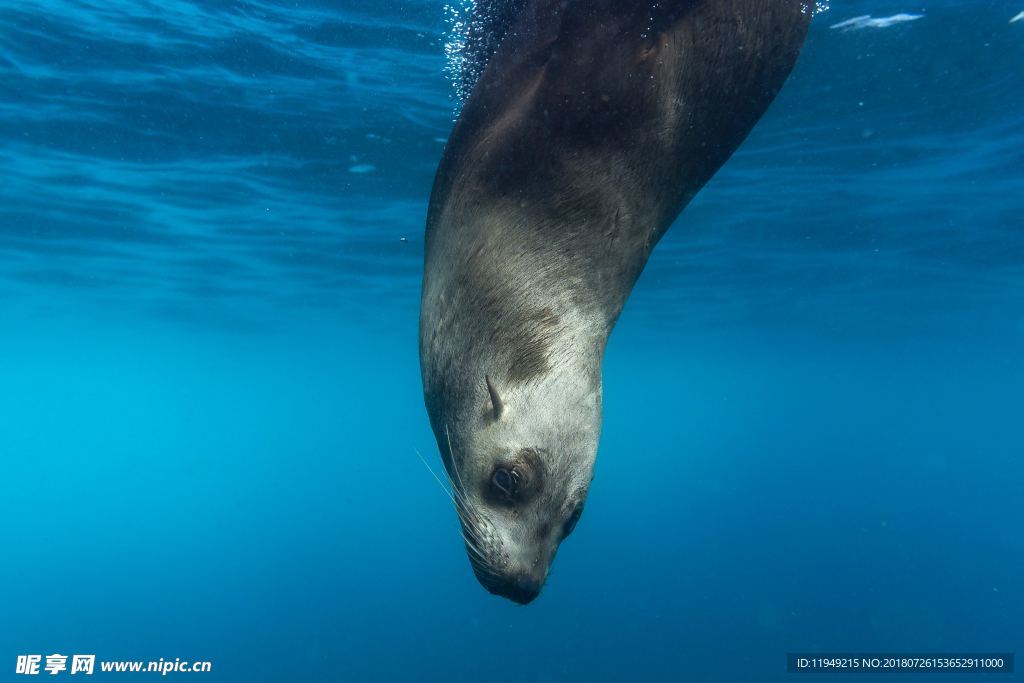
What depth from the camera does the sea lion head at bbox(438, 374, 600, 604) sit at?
2.48m

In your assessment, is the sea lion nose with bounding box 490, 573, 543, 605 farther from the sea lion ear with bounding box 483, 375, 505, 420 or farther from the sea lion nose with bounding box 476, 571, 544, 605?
the sea lion ear with bounding box 483, 375, 505, 420

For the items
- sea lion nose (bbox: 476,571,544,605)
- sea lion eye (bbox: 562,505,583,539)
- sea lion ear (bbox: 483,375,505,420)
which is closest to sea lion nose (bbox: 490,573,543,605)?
sea lion nose (bbox: 476,571,544,605)

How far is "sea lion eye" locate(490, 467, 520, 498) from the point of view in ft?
8.21

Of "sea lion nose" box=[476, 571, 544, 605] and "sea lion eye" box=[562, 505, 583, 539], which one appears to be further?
"sea lion eye" box=[562, 505, 583, 539]

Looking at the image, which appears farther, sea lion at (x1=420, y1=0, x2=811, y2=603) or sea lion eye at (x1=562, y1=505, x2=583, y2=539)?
sea lion eye at (x1=562, y1=505, x2=583, y2=539)

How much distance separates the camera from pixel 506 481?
2527mm

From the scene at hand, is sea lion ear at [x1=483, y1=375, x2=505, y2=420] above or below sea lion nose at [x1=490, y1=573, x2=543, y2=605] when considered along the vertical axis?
Result: above

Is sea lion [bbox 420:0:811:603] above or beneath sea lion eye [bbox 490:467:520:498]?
above

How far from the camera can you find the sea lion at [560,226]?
2.54 metres

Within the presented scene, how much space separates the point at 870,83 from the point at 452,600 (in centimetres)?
2524

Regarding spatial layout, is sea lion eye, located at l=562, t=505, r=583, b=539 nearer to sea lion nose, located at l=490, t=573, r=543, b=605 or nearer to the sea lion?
the sea lion

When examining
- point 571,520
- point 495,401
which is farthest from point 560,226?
point 571,520

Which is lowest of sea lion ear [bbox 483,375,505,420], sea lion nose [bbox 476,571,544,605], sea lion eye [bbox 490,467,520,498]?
sea lion nose [bbox 476,571,544,605]

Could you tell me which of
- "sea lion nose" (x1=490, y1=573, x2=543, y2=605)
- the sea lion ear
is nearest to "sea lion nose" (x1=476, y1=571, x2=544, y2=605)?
"sea lion nose" (x1=490, y1=573, x2=543, y2=605)
